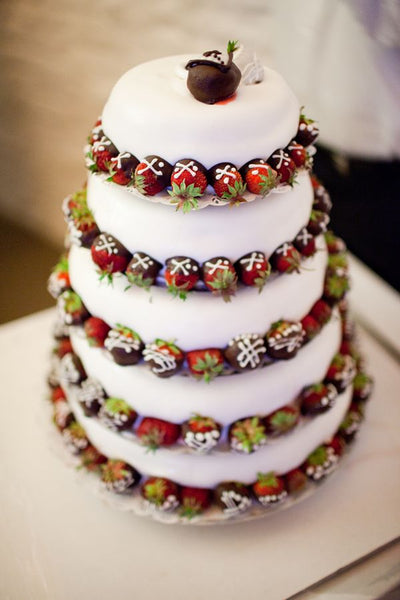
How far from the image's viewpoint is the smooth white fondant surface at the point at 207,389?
133cm

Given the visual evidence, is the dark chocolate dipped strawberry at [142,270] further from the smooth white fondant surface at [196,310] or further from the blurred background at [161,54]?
the blurred background at [161,54]

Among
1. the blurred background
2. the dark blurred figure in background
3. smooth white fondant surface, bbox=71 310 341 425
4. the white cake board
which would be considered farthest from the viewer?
the blurred background

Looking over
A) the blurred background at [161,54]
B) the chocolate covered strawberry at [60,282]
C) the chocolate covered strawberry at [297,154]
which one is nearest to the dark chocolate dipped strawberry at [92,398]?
the chocolate covered strawberry at [60,282]

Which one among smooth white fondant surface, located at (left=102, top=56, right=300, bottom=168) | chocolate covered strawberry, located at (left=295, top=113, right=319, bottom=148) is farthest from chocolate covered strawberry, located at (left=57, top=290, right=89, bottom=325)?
chocolate covered strawberry, located at (left=295, top=113, right=319, bottom=148)

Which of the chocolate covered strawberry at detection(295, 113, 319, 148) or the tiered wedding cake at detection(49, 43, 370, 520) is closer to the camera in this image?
the tiered wedding cake at detection(49, 43, 370, 520)

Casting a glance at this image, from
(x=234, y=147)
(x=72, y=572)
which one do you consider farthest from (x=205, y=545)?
(x=234, y=147)

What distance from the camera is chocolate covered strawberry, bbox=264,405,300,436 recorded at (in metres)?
1.36

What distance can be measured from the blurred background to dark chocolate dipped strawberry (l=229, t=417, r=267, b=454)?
1.60m

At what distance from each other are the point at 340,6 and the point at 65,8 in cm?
220

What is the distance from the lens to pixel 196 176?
44.3 inches

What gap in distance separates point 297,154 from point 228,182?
20cm

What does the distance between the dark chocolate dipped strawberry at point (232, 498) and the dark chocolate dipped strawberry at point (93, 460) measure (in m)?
0.31

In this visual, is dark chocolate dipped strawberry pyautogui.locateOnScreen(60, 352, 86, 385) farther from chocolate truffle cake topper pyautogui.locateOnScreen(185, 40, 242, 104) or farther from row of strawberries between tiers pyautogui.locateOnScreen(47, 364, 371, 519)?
chocolate truffle cake topper pyautogui.locateOnScreen(185, 40, 242, 104)

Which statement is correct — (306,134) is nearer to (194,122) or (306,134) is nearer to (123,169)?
(194,122)
